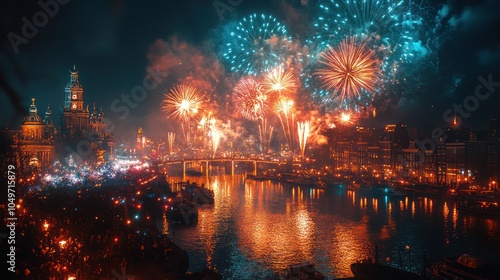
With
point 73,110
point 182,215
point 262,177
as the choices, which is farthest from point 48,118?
point 182,215

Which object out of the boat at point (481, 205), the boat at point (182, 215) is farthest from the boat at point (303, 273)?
the boat at point (481, 205)

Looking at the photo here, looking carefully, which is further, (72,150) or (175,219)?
(72,150)

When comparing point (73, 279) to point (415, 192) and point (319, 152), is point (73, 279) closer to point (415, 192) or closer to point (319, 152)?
point (415, 192)

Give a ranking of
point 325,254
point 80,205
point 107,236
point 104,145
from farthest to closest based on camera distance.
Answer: point 104,145 < point 80,205 < point 325,254 < point 107,236

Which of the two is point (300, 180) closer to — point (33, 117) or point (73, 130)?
point (33, 117)

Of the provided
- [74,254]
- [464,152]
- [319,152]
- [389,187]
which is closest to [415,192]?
[389,187]

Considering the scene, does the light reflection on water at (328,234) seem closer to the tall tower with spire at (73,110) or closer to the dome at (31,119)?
the dome at (31,119)

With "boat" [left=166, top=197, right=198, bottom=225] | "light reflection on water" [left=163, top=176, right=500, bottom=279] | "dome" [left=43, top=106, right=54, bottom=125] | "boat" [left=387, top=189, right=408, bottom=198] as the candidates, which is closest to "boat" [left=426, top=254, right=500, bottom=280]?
"light reflection on water" [left=163, top=176, right=500, bottom=279]

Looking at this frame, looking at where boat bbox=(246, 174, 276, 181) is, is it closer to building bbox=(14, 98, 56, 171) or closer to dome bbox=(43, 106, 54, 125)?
building bbox=(14, 98, 56, 171)
